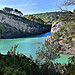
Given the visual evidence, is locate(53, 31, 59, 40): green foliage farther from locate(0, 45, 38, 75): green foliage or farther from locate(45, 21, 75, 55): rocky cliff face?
locate(0, 45, 38, 75): green foliage

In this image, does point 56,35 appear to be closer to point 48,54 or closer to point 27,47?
point 27,47

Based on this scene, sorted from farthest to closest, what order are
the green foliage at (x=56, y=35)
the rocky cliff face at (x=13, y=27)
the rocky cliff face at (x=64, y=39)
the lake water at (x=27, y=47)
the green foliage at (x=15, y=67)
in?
the rocky cliff face at (x=13, y=27)
the green foliage at (x=56, y=35)
the rocky cliff face at (x=64, y=39)
the lake water at (x=27, y=47)
the green foliage at (x=15, y=67)

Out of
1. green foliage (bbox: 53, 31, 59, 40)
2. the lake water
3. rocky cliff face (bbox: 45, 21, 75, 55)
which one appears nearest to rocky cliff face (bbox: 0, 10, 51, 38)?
the lake water

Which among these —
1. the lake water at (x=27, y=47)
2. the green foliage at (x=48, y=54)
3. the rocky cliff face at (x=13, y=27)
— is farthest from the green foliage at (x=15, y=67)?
the rocky cliff face at (x=13, y=27)

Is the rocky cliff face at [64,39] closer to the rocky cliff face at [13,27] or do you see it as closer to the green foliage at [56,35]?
the green foliage at [56,35]

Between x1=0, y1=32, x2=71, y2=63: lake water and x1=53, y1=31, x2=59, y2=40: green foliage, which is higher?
x1=53, y1=31, x2=59, y2=40: green foliage

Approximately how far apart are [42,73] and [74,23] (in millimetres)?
4528

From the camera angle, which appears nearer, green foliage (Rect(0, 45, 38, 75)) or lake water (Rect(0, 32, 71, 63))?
green foliage (Rect(0, 45, 38, 75))

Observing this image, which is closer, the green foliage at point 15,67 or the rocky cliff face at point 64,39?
the green foliage at point 15,67

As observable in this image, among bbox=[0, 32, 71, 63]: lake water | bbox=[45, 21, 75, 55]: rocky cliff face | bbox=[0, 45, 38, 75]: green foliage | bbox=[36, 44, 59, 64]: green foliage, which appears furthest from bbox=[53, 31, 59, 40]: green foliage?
bbox=[0, 45, 38, 75]: green foliage

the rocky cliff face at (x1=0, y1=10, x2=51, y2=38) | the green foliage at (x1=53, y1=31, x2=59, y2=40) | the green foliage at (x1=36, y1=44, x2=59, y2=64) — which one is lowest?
the green foliage at (x1=36, y1=44, x2=59, y2=64)

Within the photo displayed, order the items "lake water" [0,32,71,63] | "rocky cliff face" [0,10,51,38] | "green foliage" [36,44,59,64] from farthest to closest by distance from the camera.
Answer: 1. "rocky cliff face" [0,10,51,38]
2. "lake water" [0,32,71,63]
3. "green foliage" [36,44,59,64]

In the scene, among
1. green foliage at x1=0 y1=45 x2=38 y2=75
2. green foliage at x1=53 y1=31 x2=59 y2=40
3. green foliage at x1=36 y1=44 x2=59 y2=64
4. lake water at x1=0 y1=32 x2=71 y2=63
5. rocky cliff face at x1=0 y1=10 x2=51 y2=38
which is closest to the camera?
green foliage at x1=0 y1=45 x2=38 y2=75

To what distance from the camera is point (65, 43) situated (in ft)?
52.1
